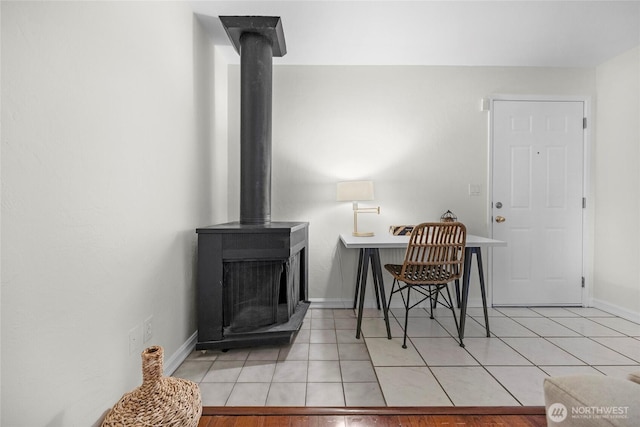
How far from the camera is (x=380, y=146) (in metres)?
3.16

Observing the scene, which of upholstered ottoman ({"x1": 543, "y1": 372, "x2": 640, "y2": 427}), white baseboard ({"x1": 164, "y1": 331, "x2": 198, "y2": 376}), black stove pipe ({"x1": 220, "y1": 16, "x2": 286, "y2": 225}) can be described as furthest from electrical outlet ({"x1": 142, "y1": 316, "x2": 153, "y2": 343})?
upholstered ottoman ({"x1": 543, "y1": 372, "x2": 640, "y2": 427})

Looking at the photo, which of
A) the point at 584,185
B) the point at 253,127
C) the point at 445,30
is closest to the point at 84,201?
the point at 253,127

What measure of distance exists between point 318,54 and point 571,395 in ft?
9.67

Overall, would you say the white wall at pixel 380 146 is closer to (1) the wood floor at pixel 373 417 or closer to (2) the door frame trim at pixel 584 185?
(2) the door frame trim at pixel 584 185

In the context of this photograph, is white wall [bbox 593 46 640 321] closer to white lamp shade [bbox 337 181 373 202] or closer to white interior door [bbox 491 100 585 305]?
white interior door [bbox 491 100 585 305]

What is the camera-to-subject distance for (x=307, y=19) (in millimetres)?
2369

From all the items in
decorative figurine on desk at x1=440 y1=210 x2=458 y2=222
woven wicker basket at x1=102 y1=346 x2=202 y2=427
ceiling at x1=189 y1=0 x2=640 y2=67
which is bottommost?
woven wicker basket at x1=102 y1=346 x2=202 y2=427

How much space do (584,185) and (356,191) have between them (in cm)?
240

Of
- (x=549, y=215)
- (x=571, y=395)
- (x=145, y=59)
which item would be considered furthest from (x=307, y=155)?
(x=571, y=395)

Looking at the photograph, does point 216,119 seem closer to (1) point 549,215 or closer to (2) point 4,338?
(2) point 4,338

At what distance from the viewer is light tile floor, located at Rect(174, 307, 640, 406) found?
166cm

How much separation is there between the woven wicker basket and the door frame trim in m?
2.95

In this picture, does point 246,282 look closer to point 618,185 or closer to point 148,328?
point 148,328

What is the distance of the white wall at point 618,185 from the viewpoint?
111 inches
